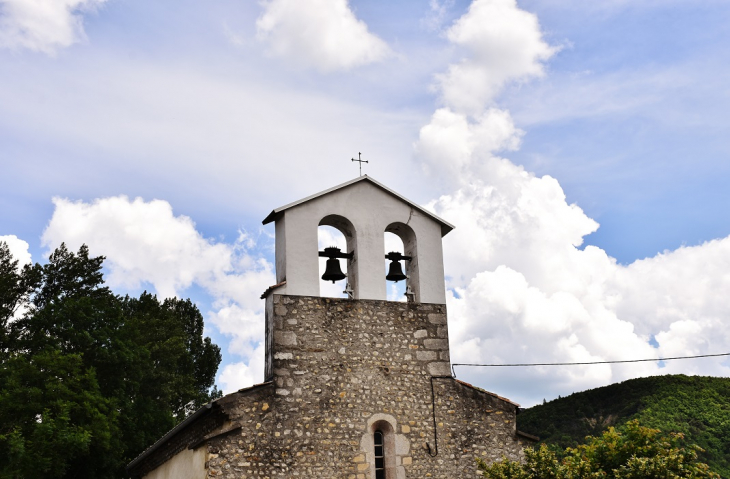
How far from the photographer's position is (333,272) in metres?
14.3

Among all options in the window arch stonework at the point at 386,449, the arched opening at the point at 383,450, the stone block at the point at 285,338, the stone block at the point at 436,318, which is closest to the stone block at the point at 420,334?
the stone block at the point at 436,318

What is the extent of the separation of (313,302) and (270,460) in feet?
9.74

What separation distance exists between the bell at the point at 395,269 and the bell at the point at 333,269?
3.48ft

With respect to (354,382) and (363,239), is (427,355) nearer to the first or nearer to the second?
(354,382)

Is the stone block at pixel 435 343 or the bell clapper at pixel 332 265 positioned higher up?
the bell clapper at pixel 332 265

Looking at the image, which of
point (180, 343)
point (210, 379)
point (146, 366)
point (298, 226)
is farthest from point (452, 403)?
point (210, 379)

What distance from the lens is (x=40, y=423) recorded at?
21.4 metres

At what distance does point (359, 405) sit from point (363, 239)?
3.29 meters

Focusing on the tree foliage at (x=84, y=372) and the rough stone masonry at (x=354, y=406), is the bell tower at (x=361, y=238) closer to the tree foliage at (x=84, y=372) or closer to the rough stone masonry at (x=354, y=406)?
the rough stone masonry at (x=354, y=406)

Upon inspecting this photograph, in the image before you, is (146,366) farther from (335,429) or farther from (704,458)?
(704,458)

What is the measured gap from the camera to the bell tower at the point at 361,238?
13812mm

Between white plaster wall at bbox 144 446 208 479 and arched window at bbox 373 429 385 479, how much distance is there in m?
3.16

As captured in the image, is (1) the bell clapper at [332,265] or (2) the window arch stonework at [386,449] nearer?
(2) the window arch stonework at [386,449]

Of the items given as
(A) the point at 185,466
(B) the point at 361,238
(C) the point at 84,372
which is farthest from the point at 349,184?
(C) the point at 84,372
